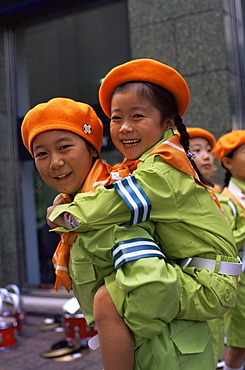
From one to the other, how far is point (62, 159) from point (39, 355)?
3288 mm

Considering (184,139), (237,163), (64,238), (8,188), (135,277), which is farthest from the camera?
(8,188)

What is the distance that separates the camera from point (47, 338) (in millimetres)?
5070

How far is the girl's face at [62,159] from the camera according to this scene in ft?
6.26

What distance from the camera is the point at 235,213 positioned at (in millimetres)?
3330

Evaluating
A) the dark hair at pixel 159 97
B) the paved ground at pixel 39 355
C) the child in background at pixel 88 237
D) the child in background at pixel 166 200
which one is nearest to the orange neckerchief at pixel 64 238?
the child in background at pixel 88 237

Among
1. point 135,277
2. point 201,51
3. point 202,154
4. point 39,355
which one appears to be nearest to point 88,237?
point 135,277

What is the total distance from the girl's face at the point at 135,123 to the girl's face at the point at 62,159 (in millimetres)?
193

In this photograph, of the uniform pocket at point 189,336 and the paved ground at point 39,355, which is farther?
the paved ground at point 39,355

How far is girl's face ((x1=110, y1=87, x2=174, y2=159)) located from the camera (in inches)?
72.4

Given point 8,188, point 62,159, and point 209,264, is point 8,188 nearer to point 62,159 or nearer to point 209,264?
point 62,159

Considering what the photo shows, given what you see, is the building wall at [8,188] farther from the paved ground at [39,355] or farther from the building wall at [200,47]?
the building wall at [200,47]

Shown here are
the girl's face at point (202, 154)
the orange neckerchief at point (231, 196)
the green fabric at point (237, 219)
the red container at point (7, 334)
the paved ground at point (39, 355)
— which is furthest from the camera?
the red container at point (7, 334)

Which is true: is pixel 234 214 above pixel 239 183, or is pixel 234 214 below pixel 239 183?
below

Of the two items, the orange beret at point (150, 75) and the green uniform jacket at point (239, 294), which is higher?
the orange beret at point (150, 75)
